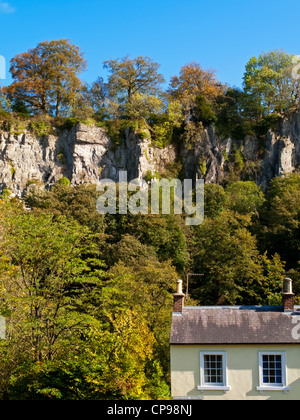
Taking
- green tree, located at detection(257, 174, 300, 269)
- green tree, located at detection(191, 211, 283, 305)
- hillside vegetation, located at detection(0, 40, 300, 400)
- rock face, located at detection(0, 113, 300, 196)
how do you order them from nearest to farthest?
hillside vegetation, located at detection(0, 40, 300, 400), green tree, located at detection(191, 211, 283, 305), green tree, located at detection(257, 174, 300, 269), rock face, located at detection(0, 113, 300, 196)

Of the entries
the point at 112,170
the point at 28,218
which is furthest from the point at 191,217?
the point at 28,218

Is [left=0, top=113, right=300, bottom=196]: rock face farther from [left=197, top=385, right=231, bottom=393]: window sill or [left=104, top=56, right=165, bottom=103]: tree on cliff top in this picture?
[left=197, top=385, right=231, bottom=393]: window sill

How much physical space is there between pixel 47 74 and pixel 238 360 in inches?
1763

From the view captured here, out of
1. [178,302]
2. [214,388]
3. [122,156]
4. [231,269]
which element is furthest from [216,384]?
[122,156]

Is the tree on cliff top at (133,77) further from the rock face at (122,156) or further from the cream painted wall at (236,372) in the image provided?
the cream painted wall at (236,372)

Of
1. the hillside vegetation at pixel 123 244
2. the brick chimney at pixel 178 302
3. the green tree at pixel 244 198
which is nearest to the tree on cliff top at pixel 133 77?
the hillside vegetation at pixel 123 244

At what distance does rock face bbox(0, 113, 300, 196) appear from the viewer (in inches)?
2108

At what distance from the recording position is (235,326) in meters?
18.1

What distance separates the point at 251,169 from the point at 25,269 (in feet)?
129

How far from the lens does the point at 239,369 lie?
17.6 metres

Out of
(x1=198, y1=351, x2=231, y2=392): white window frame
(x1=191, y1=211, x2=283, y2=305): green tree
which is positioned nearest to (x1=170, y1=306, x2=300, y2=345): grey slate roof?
(x1=198, y1=351, x2=231, y2=392): white window frame

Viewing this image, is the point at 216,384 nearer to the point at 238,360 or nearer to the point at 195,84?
the point at 238,360

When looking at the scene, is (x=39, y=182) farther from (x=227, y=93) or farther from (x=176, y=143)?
(x=227, y=93)

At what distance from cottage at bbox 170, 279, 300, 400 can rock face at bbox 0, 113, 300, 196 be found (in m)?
35.5
